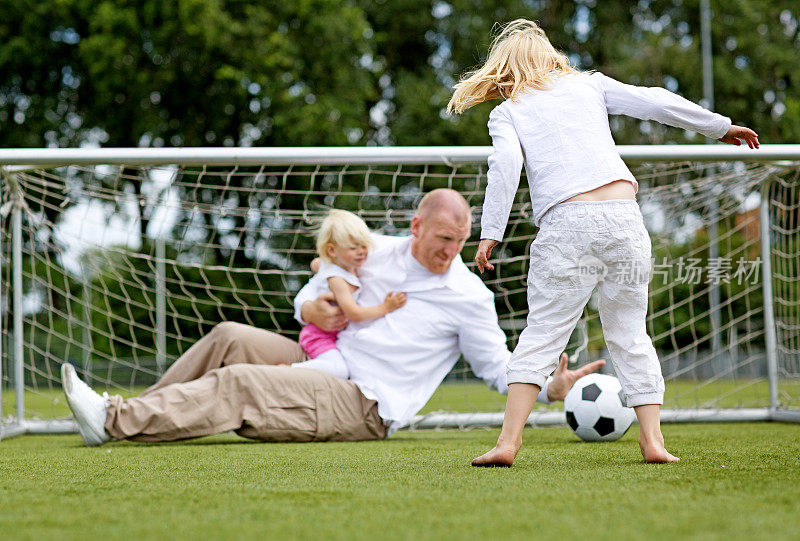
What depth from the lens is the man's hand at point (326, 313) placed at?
167 inches

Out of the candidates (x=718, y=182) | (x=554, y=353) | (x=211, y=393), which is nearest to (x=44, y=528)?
(x=554, y=353)

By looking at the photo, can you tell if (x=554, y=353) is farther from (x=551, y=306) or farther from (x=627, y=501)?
(x=627, y=501)

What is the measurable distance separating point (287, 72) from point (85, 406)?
35.3 feet

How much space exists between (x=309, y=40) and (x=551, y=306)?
12036mm

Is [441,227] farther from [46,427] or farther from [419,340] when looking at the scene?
[46,427]

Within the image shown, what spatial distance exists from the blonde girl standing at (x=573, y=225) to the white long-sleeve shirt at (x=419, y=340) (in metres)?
1.26

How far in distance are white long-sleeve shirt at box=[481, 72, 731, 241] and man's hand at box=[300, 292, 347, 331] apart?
1567 millimetres

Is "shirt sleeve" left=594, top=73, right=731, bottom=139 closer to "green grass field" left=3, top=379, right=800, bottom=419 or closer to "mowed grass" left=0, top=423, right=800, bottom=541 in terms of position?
"mowed grass" left=0, top=423, right=800, bottom=541

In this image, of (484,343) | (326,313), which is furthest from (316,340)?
(484,343)

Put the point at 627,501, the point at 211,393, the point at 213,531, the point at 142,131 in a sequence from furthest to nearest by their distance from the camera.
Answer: the point at 142,131, the point at 211,393, the point at 627,501, the point at 213,531

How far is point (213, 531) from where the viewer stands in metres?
1.70

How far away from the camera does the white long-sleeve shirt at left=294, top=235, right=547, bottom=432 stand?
412cm

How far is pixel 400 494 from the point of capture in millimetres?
2174

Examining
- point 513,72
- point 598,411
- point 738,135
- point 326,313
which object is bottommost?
point 598,411
